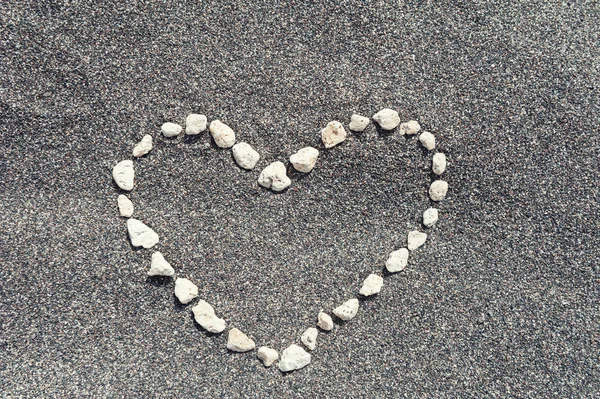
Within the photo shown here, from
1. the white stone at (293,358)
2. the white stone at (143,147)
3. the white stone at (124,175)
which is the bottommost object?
the white stone at (293,358)

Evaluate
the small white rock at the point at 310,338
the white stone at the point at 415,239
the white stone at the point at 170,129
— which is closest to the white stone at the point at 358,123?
the white stone at the point at 415,239

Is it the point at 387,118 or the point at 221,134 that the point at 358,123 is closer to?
the point at 387,118

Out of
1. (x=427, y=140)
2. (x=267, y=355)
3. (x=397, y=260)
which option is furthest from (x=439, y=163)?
(x=267, y=355)

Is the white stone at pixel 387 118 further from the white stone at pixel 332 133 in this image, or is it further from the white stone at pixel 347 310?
the white stone at pixel 347 310

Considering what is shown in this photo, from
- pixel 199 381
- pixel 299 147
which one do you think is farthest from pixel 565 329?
pixel 199 381

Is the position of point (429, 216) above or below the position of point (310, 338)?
above

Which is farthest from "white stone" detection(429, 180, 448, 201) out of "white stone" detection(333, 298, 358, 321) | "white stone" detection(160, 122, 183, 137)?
"white stone" detection(160, 122, 183, 137)

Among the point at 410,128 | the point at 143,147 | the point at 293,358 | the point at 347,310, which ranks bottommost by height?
the point at 293,358
